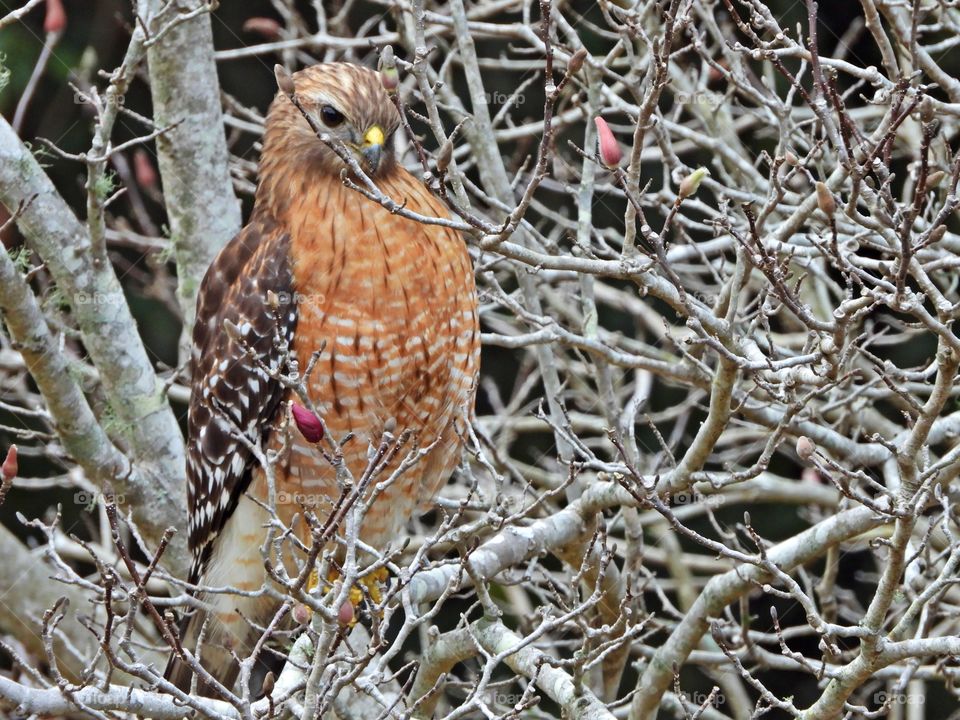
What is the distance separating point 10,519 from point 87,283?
11.6 ft

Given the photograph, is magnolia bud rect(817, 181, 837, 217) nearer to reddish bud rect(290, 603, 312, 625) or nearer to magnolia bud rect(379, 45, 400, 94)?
magnolia bud rect(379, 45, 400, 94)

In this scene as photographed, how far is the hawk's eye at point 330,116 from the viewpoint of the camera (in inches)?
142

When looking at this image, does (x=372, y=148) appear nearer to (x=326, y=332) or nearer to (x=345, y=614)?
(x=326, y=332)

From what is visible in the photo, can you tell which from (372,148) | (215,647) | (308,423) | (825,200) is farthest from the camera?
(215,647)

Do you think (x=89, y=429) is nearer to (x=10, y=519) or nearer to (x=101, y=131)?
(x=101, y=131)

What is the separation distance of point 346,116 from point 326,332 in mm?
591

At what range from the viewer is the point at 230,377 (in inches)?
151

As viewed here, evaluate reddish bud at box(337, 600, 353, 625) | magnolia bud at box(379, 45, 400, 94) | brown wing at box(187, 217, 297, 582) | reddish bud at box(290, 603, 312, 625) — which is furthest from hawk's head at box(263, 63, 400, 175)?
reddish bud at box(337, 600, 353, 625)

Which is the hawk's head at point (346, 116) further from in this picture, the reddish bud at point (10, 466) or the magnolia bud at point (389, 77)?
the reddish bud at point (10, 466)

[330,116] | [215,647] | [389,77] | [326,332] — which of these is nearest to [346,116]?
[330,116]

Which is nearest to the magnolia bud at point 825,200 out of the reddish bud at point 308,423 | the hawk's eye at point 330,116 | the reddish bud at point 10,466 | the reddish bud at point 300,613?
the reddish bud at point 308,423

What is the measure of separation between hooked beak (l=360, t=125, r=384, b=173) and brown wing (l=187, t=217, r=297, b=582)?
A: 348 mm

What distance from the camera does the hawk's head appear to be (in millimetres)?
3590

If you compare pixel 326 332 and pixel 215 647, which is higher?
pixel 326 332
